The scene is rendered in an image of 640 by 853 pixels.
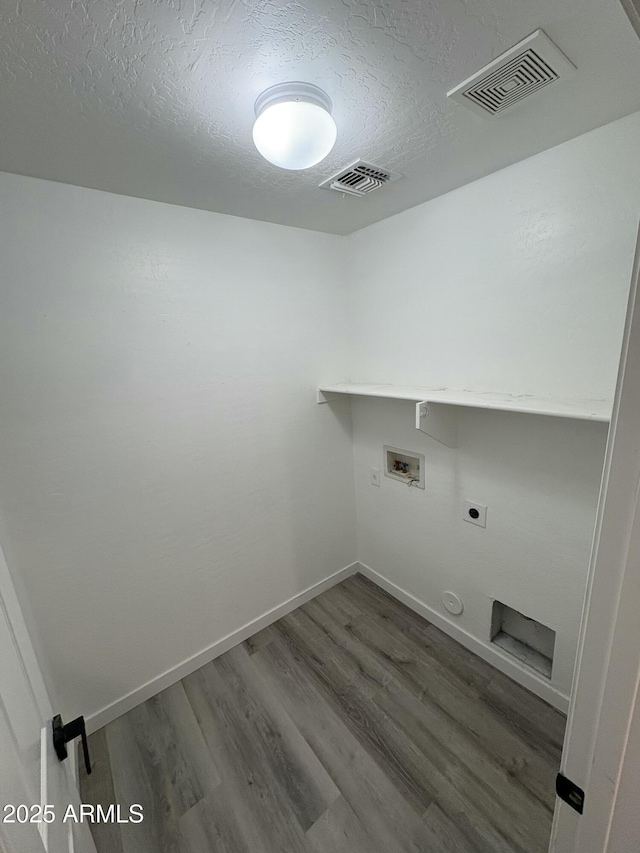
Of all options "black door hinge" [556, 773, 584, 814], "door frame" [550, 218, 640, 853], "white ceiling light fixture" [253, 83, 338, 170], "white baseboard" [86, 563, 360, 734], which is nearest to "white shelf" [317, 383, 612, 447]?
"door frame" [550, 218, 640, 853]

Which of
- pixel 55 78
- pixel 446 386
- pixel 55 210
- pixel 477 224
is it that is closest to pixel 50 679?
pixel 55 210

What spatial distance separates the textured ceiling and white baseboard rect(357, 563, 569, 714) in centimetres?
236

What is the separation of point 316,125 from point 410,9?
0.98 ft

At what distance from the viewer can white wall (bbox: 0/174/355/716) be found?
54.2 inches

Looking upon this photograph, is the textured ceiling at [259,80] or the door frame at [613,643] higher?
the textured ceiling at [259,80]

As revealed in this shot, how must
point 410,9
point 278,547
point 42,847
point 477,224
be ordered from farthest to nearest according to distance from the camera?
point 278,547, point 477,224, point 410,9, point 42,847

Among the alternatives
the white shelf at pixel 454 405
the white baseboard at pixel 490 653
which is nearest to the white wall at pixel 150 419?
the white shelf at pixel 454 405

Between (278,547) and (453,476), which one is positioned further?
(278,547)

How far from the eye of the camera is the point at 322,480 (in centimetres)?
237

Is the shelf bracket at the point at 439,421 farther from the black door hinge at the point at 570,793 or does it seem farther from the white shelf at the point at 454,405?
the black door hinge at the point at 570,793

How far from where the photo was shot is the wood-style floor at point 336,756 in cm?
126

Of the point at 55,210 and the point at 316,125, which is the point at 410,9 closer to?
the point at 316,125

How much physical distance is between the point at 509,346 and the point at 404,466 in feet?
3.12

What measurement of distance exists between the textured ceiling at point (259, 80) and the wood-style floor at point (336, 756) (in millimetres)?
2430
